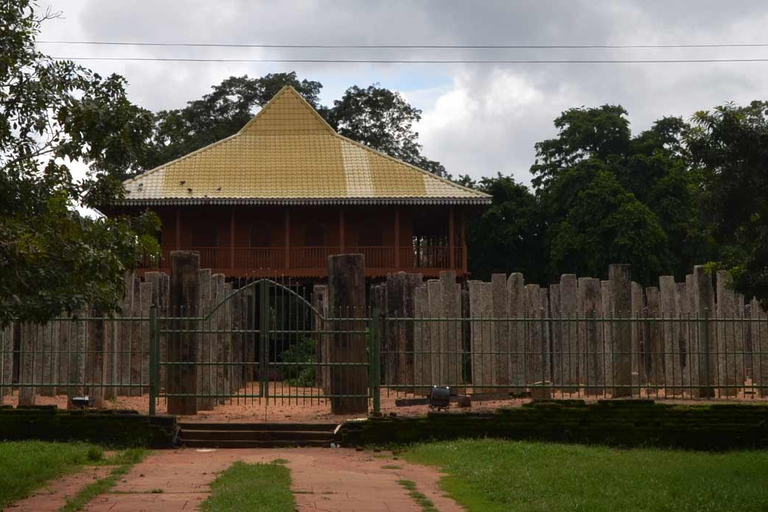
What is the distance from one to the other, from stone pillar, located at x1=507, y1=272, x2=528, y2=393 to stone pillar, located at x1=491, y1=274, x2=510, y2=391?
5.1 inches

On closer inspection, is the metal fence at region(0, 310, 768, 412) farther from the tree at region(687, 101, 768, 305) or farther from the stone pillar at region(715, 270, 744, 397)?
the tree at region(687, 101, 768, 305)

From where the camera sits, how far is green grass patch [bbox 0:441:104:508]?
9852mm

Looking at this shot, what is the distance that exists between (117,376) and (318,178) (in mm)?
18099

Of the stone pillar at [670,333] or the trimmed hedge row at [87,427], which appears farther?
the stone pillar at [670,333]

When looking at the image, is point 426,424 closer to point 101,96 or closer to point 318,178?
point 101,96

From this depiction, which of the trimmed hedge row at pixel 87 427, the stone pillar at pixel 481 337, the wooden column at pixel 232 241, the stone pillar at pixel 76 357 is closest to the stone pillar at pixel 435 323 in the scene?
the stone pillar at pixel 481 337

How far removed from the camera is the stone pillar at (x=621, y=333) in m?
14.4

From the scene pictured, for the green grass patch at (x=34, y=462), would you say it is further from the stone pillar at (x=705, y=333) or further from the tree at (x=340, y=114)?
the tree at (x=340, y=114)

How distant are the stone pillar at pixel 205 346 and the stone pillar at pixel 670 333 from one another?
5.98 m

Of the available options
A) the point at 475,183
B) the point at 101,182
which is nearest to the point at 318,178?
the point at 475,183

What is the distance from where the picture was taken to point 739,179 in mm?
10852

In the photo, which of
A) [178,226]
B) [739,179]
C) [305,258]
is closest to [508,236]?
[305,258]

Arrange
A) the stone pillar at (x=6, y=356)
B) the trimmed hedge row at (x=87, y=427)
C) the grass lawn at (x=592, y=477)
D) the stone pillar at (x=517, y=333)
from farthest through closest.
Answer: the stone pillar at (x=517, y=333) < the stone pillar at (x=6, y=356) < the trimmed hedge row at (x=87, y=427) < the grass lawn at (x=592, y=477)

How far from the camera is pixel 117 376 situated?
1590cm
